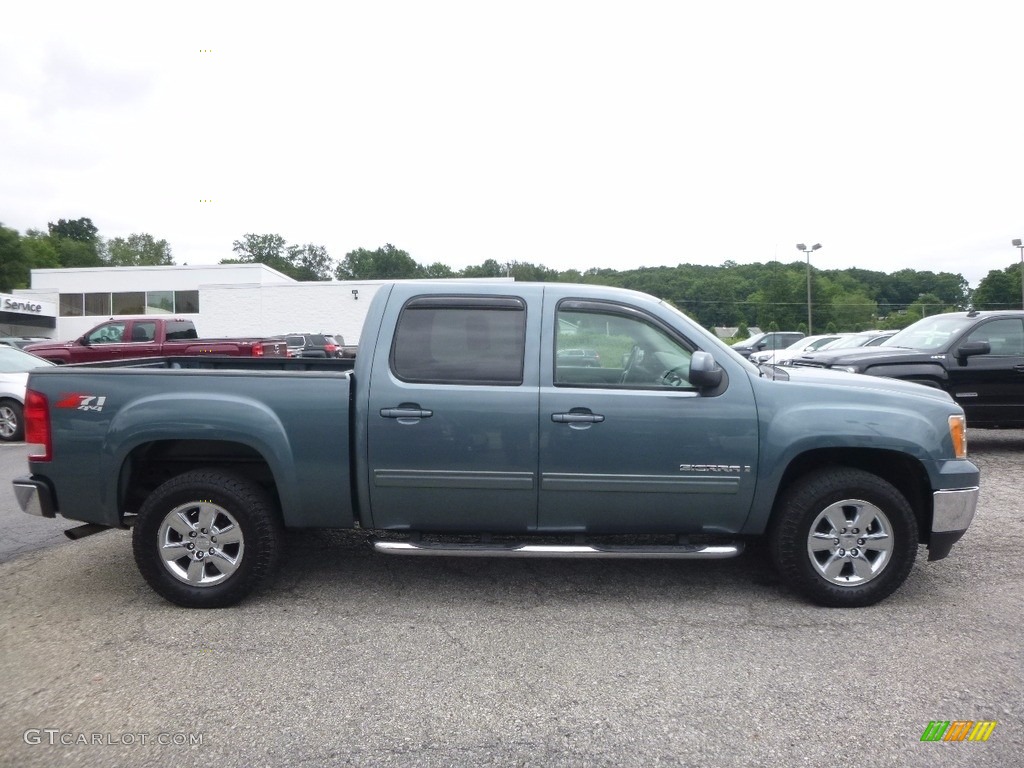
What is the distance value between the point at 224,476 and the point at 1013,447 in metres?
9.91

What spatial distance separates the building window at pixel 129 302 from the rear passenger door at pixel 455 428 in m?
44.4

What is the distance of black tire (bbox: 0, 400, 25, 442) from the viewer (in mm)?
11852

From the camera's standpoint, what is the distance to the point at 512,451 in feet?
14.3

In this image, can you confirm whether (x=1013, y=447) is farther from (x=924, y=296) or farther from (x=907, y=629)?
(x=924, y=296)

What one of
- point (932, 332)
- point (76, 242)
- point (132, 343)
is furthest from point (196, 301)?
point (76, 242)

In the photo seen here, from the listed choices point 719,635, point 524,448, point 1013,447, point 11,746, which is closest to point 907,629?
point 719,635

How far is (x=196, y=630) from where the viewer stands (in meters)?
4.23

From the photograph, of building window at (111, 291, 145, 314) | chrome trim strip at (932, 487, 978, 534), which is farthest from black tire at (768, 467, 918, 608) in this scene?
building window at (111, 291, 145, 314)

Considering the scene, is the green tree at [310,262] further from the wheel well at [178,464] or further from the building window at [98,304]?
the wheel well at [178,464]

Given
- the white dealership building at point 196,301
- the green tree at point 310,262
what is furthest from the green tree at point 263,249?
the white dealership building at point 196,301

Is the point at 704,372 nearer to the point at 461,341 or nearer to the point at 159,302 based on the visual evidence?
the point at 461,341

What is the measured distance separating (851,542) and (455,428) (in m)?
2.37

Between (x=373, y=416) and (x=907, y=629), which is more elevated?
(x=373, y=416)
